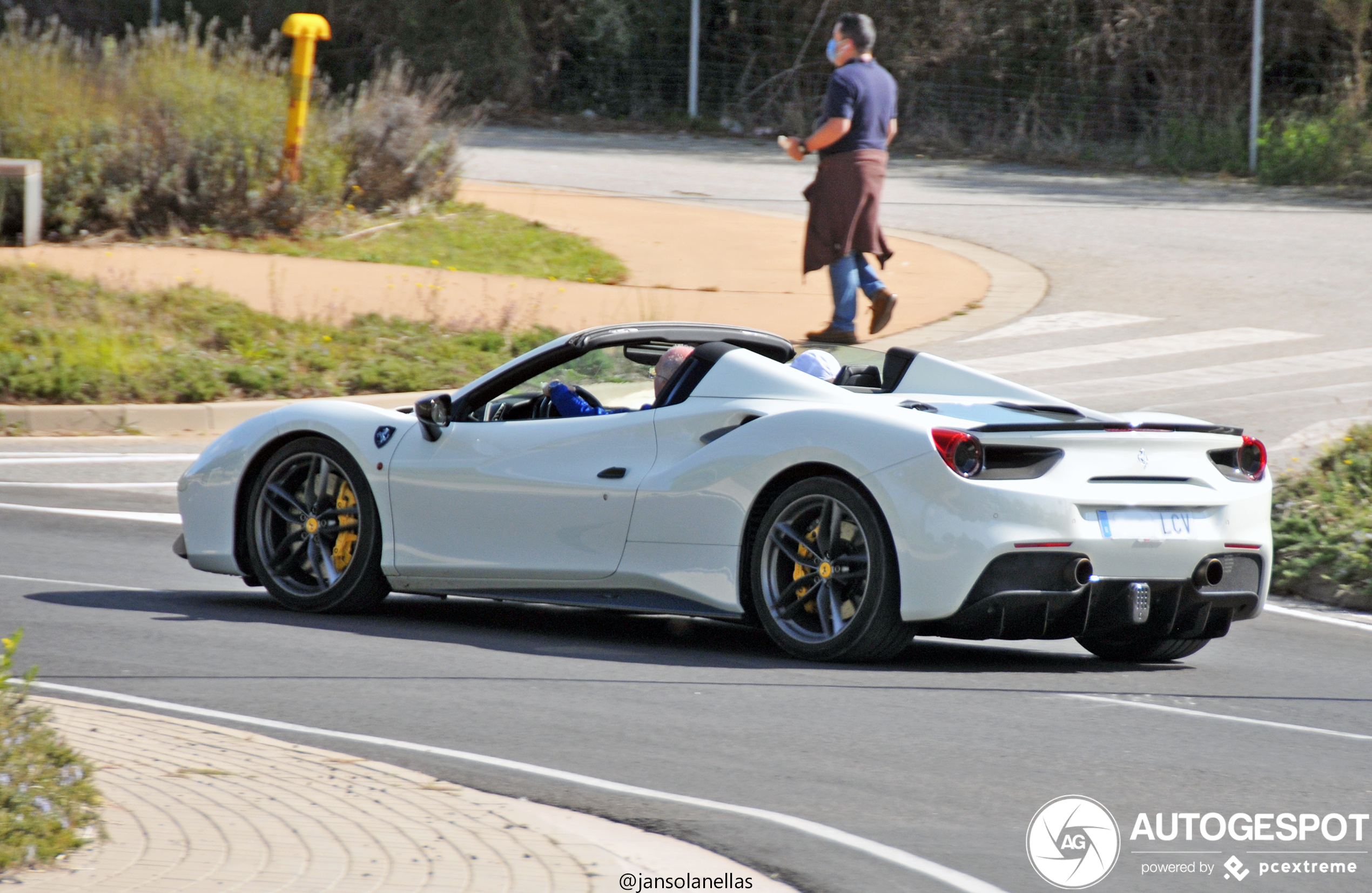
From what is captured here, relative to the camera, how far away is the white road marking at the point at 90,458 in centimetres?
1220

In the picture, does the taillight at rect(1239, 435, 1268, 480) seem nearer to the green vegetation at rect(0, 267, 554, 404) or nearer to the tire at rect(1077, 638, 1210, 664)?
the tire at rect(1077, 638, 1210, 664)

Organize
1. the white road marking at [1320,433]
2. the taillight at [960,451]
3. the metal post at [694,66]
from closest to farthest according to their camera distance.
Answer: the taillight at [960,451]
the white road marking at [1320,433]
the metal post at [694,66]

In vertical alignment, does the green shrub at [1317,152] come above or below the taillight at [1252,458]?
above

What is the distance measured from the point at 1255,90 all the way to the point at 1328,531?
17.8 m

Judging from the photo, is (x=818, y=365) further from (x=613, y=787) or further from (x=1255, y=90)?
(x=1255, y=90)

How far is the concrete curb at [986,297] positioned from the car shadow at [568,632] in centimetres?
584

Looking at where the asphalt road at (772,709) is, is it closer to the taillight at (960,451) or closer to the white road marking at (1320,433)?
the taillight at (960,451)

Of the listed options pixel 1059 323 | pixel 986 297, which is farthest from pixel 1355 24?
pixel 1059 323

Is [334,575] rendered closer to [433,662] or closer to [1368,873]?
[433,662]

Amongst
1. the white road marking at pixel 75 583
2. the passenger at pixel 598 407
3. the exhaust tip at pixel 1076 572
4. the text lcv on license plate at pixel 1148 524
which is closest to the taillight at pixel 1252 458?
the text lcv on license plate at pixel 1148 524

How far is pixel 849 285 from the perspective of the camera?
14703 mm

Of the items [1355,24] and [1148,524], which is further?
[1355,24]

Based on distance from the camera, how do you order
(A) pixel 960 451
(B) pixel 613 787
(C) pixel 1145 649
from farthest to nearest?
(C) pixel 1145 649 → (A) pixel 960 451 → (B) pixel 613 787

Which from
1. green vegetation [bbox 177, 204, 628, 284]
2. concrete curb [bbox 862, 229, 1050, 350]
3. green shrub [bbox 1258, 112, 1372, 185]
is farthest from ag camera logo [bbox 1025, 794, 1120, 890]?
green shrub [bbox 1258, 112, 1372, 185]
